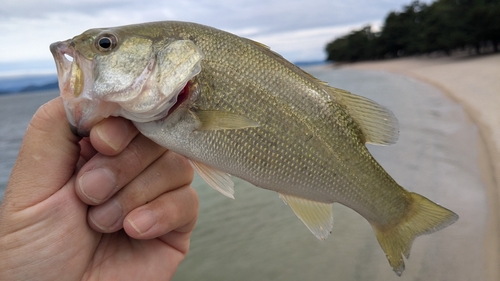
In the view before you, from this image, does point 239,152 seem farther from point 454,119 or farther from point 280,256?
point 454,119

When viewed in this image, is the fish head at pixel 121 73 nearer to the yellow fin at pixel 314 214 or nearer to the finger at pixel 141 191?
the finger at pixel 141 191

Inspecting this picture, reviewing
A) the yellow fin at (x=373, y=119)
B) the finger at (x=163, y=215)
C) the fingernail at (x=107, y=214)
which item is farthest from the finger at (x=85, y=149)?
the yellow fin at (x=373, y=119)

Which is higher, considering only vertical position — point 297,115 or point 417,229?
point 297,115

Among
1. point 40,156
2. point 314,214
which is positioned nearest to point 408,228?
point 314,214

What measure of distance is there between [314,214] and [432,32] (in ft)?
154

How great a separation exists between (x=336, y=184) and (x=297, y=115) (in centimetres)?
49

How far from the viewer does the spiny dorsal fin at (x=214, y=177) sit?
198 centimetres

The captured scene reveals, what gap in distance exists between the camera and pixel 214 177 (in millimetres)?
1998

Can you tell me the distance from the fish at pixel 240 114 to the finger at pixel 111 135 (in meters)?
0.05

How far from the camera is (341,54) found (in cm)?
8181

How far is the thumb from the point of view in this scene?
173 centimetres

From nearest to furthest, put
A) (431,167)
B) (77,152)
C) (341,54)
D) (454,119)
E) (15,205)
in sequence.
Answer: (15,205), (77,152), (431,167), (454,119), (341,54)

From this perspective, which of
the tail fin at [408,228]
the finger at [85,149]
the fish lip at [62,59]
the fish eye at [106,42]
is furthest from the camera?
the tail fin at [408,228]

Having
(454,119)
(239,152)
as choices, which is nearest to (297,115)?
(239,152)
